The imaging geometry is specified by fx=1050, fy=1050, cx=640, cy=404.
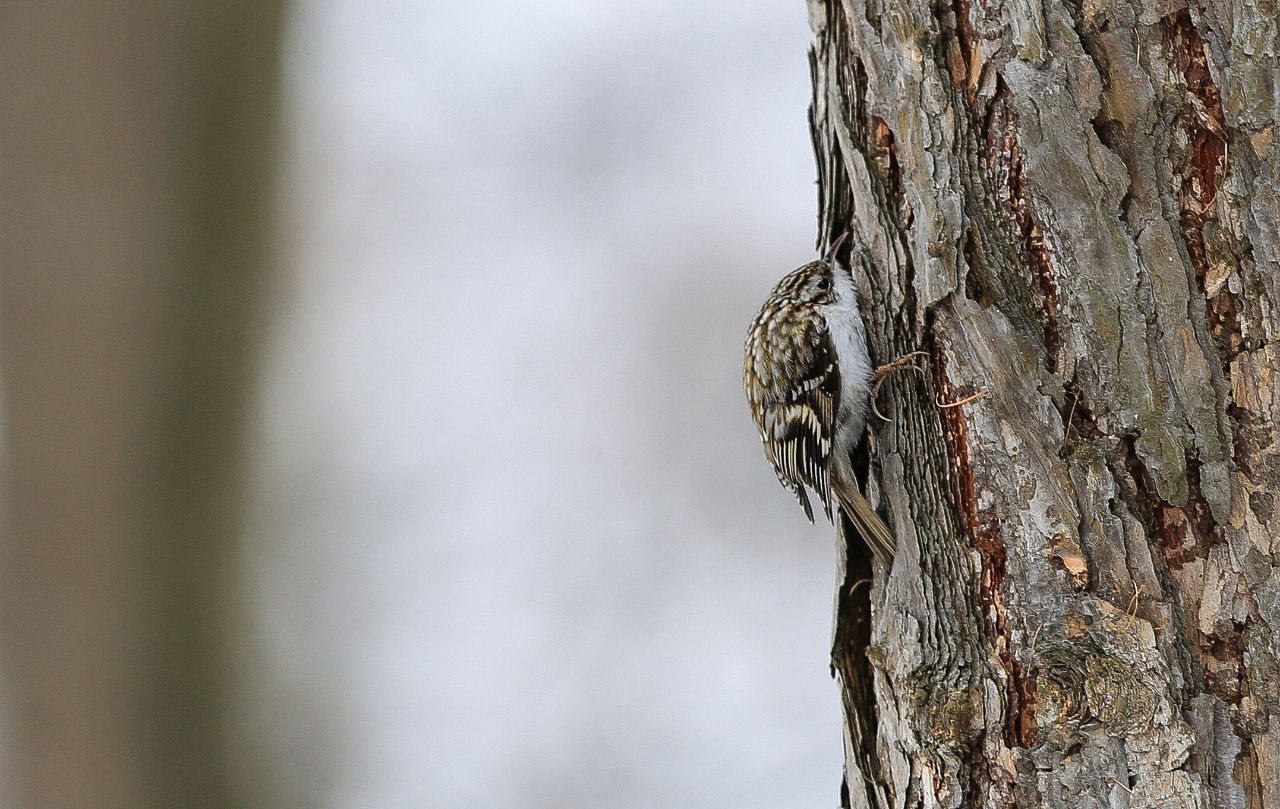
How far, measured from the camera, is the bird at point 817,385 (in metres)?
1.74

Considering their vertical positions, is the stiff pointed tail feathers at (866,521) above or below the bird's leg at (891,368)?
below

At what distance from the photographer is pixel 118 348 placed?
221 centimetres

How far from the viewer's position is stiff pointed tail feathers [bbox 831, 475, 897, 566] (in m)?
1.60

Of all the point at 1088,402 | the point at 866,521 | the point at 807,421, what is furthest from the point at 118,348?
the point at 1088,402

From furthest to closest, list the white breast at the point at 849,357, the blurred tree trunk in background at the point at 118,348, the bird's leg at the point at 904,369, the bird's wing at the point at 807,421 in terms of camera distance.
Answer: the blurred tree trunk in background at the point at 118,348 < the bird's wing at the point at 807,421 < the white breast at the point at 849,357 < the bird's leg at the point at 904,369

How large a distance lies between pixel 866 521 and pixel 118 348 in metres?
1.59

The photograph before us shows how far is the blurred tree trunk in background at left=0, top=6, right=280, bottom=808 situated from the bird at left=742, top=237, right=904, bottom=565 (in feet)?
3.88

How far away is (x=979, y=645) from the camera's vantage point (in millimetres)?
1419

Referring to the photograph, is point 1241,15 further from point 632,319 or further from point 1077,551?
point 632,319

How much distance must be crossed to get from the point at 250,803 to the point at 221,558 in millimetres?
993

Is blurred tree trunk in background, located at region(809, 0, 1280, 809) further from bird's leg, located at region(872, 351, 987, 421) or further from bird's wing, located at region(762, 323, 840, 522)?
bird's wing, located at region(762, 323, 840, 522)

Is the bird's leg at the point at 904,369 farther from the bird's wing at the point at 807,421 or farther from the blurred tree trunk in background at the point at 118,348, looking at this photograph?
the blurred tree trunk in background at the point at 118,348

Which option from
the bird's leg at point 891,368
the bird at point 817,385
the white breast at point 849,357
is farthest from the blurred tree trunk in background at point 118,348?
the bird's leg at point 891,368

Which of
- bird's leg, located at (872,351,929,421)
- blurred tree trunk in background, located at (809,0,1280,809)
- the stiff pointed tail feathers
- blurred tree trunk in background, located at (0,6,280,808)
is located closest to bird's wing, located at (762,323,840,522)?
the stiff pointed tail feathers
